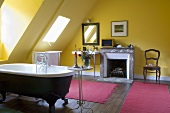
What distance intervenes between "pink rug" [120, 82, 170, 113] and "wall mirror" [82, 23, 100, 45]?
2.37m

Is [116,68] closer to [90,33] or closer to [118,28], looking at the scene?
[118,28]

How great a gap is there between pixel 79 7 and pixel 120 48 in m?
1.93

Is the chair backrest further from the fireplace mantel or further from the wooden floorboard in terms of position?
the wooden floorboard

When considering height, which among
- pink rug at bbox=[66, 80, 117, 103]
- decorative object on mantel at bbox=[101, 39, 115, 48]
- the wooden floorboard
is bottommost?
the wooden floorboard

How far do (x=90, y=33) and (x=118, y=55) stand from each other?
146cm

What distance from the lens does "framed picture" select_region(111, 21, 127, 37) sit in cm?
608

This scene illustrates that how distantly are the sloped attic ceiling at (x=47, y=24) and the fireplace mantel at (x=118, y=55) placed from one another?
1.46 metres

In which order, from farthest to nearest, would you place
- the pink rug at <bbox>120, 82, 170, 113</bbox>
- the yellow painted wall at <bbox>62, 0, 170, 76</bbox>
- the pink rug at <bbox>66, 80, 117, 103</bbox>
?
1. the yellow painted wall at <bbox>62, 0, 170, 76</bbox>
2. the pink rug at <bbox>66, 80, 117, 103</bbox>
3. the pink rug at <bbox>120, 82, 170, 113</bbox>

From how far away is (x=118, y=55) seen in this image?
5.86 m

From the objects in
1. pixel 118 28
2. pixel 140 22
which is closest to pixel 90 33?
pixel 118 28

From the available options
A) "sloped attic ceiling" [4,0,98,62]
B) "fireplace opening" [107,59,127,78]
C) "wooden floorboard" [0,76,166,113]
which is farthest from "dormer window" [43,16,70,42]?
"wooden floorboard" [0,76,166,113]

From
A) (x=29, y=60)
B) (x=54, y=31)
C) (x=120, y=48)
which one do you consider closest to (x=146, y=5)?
(x=120, y=48)

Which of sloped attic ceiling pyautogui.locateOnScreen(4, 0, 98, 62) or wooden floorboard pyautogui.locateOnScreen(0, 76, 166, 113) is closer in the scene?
wooden floorboard pyautogui.locateOnScreen(0, 76, 166, 113)

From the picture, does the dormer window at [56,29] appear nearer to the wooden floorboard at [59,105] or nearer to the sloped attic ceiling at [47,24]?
the sloped attic ceiling at [47,24]
